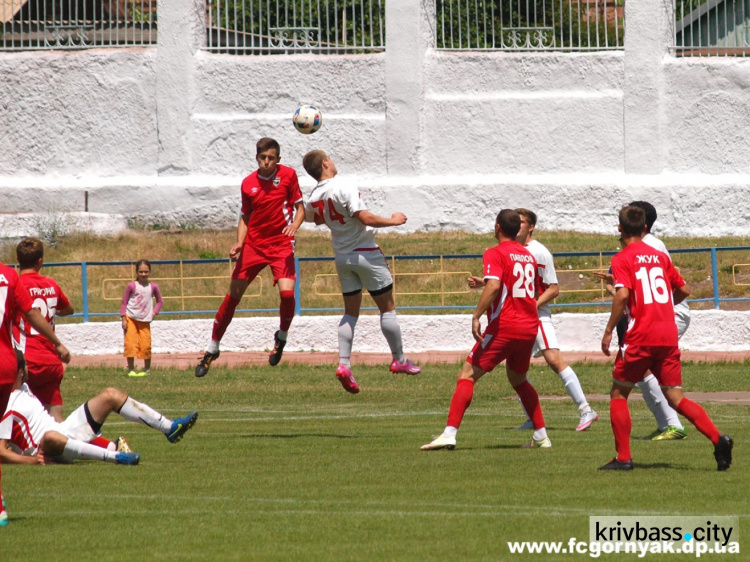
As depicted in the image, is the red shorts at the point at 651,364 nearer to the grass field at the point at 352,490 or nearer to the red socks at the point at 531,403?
the grass field at the point at 352,490

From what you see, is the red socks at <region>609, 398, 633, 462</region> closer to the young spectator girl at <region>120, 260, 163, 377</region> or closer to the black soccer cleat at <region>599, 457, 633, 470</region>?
the black soccer cleat at <region>599, 457, 633, 470</region>

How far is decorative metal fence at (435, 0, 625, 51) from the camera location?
30688mm

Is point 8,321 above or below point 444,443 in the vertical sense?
above

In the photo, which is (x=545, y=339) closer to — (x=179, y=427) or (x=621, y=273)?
(x=621, y=273)

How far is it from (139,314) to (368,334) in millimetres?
5200

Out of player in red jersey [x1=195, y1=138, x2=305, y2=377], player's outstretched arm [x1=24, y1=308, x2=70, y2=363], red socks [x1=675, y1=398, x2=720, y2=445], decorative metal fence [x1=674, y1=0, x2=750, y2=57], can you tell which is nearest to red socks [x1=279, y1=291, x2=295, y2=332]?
player in red jersey [x1=195, y1=138, x2=305, y2=377]

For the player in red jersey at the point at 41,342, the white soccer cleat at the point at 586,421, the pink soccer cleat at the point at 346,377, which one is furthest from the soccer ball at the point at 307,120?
the white soccer cleat at the point at 586,421

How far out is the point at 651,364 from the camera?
31.0 feet

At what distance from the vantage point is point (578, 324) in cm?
2411

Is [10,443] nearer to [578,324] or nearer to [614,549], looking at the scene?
[614,549]

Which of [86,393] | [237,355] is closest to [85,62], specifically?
[237,355]

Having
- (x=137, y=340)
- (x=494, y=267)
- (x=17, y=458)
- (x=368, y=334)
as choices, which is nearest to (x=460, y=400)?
(x=494, y=267)

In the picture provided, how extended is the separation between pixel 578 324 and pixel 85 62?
16.0 metres

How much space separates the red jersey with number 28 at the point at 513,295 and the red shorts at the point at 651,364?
146cm
